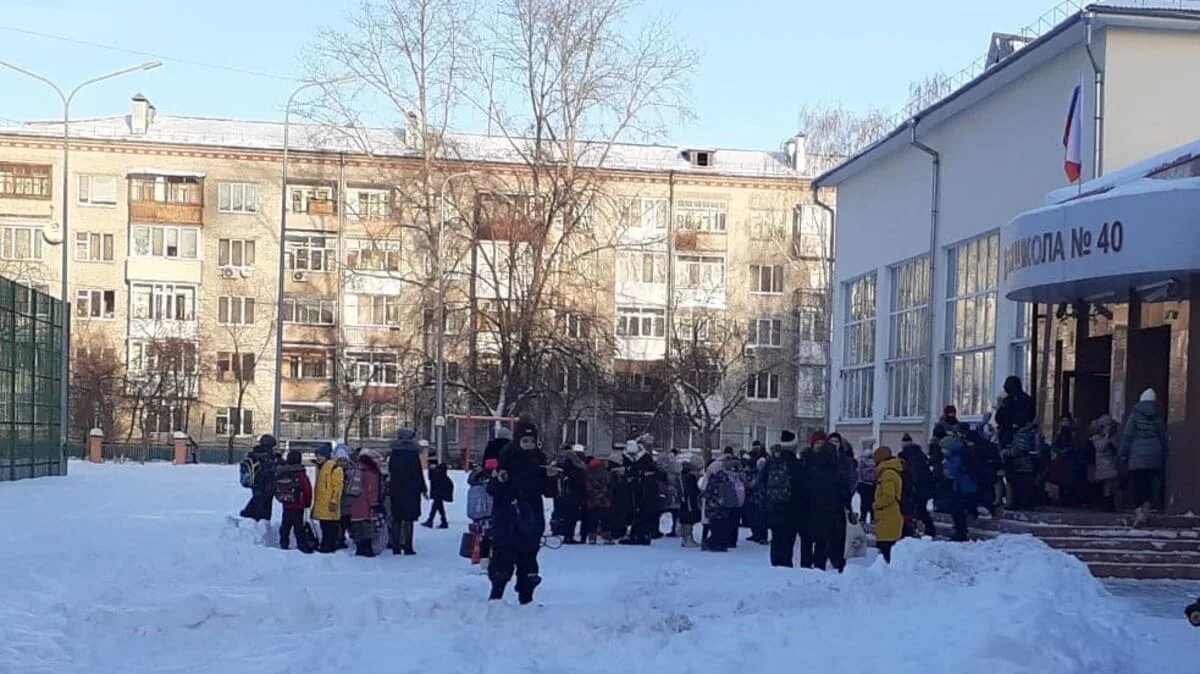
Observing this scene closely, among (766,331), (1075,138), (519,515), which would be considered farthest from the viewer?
(766,331)

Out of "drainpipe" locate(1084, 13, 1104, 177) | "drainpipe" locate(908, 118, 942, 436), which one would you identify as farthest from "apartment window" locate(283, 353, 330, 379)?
"drainpipe" locate(1084, 13, 1104, 177)

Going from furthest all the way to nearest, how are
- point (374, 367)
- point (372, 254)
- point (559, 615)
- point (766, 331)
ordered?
point (766, 331), point (374, 367), point (372, 254), point (559, 615)

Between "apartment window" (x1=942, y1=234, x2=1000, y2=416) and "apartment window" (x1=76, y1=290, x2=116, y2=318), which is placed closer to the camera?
"apartment window" (x1=942, y1=234, x2=1000, y2=416)

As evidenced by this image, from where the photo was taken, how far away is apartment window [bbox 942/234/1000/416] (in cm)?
2708

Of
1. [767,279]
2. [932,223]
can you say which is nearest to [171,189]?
[767,279]

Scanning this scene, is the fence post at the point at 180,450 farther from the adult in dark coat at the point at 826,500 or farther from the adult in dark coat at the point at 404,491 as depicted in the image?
the adult in dark coat at the point at 826,500

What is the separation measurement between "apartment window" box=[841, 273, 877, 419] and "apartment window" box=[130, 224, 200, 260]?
33.4 metres

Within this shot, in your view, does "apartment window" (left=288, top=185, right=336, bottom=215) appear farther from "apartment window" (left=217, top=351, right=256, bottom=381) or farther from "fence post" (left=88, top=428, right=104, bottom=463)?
"fence post" (left=88, top=428, right=104, bottom=463)

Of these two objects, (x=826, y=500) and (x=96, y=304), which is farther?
(x=96, y=304)

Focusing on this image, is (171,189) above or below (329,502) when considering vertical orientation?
above

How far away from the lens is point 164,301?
58.8m

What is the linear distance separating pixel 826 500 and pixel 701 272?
46.1 metres

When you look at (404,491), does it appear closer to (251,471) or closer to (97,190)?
(251,471)

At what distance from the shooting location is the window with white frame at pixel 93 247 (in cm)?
→ 5878
